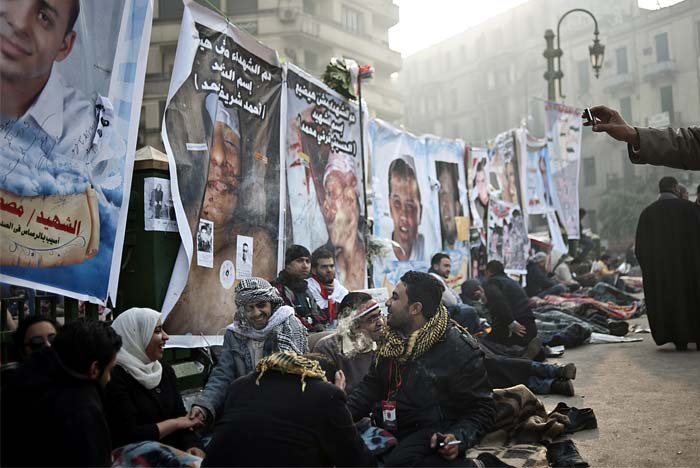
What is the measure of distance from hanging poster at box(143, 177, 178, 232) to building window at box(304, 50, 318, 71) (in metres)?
24.1

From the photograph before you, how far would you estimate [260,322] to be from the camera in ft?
13.4

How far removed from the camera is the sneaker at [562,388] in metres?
5.37

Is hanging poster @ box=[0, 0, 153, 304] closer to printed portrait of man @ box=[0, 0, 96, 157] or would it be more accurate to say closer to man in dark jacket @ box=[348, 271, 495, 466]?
printed portrait of man @ box=[0, 0, 96, 157]

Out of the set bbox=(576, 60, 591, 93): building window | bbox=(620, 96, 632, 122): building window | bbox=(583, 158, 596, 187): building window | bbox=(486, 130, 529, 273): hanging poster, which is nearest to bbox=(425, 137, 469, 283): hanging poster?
bbox=(486, 130, 529, 273): hanging poster

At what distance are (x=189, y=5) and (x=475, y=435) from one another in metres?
3.67

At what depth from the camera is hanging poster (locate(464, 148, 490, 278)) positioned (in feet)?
37.1

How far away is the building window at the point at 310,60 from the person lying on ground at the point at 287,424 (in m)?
26.4

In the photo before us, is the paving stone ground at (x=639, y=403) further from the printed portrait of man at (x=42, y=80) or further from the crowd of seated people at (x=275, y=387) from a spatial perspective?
the printed portrait of man at (x=42, y=80)

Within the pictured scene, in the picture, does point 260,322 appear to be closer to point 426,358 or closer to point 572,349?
point 426,358

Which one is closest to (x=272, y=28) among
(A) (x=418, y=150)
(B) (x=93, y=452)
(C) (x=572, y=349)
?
(A) (x=418, y=150)

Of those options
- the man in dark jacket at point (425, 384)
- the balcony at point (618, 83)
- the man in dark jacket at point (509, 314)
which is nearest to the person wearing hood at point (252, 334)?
the man in dark jacket at point (425, 384)

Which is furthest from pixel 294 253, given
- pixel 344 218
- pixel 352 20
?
pixel 352 20

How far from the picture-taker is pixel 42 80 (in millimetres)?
3611

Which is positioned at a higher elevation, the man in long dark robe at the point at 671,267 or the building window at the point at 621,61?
the building window at the point at 621,61
